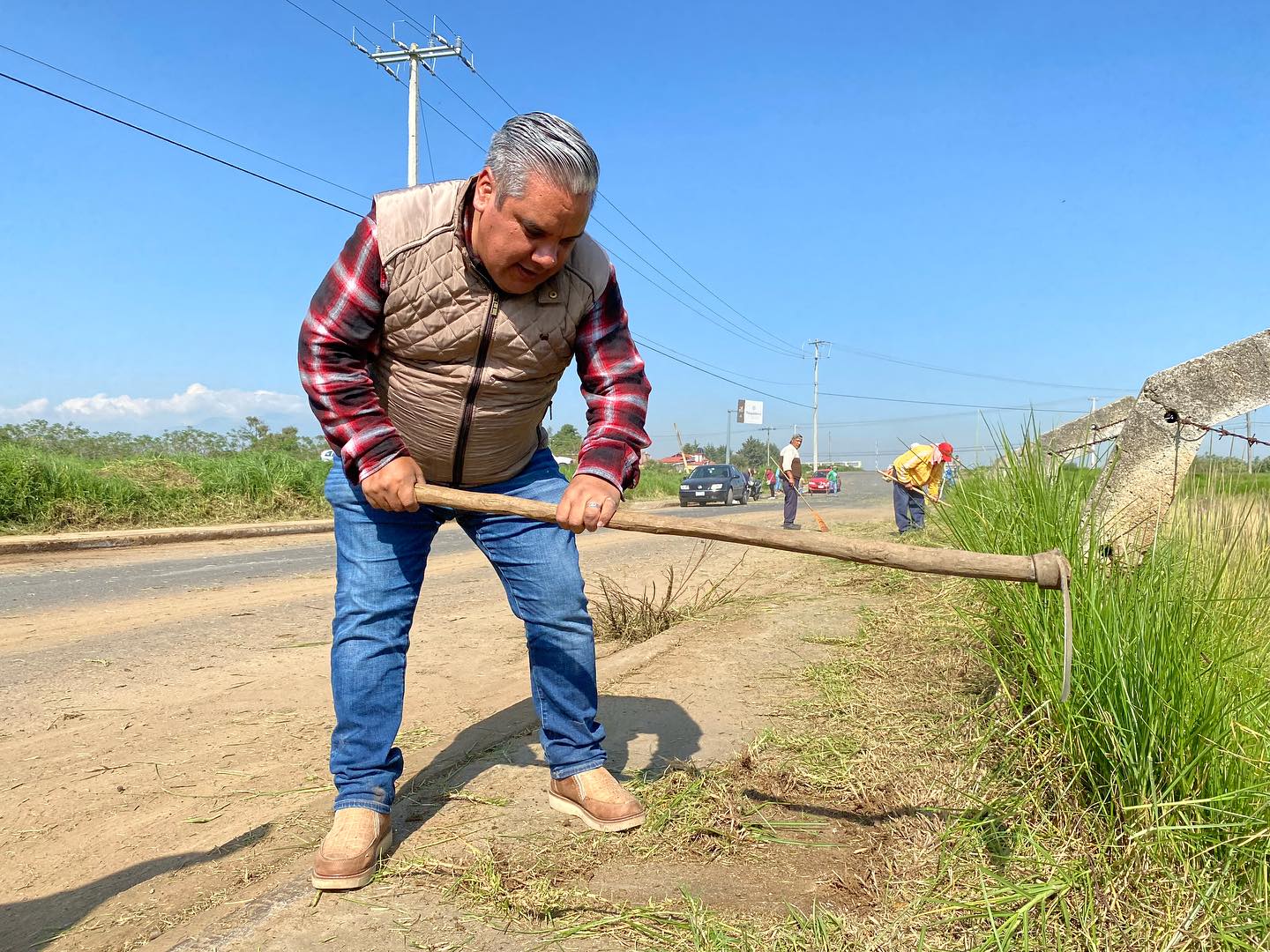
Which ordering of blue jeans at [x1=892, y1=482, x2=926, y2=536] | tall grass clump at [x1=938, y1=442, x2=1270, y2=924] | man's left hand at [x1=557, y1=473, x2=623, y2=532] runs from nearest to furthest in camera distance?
1. tall grass clump at [x1=938, y1=442, x2=1270, y2=924]
2. man's left hand at [x1=557, y1=473, x2=623, y2=532]
3. blue jeans at [x1=892, y1=482, x2=926, y2=536]

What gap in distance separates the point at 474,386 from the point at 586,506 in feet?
1.48

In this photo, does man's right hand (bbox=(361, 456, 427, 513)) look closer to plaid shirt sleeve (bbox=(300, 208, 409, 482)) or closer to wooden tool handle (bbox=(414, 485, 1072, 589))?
plaid shirt sleeve (bbox=(300, 208, 409, 482))

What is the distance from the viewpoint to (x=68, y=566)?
9617mm

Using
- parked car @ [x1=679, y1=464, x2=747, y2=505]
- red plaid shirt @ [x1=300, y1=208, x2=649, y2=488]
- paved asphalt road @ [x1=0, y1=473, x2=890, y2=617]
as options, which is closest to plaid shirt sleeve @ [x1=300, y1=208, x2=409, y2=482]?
red plaid shirt @ [x1=300, y1=208, x2=649, y2=488]

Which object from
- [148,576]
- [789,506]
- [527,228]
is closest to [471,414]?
[527,228]

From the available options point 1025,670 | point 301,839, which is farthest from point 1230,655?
point 301,839

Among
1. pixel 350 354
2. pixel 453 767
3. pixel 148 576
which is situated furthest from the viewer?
pixel 148 576

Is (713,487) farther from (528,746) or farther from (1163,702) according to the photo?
(1163,702)

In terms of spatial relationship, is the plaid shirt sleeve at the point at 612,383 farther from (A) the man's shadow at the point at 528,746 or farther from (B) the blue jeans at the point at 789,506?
(B) the blue jeans at the point at 789,506

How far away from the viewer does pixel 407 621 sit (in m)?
2.54

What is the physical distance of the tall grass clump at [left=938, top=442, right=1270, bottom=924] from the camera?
1.89 meters

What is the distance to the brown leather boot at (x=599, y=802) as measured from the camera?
2467 mm

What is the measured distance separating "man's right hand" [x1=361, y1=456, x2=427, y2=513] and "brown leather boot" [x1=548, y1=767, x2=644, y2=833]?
3.06 feet

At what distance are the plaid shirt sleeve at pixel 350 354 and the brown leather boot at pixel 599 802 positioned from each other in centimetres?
107
